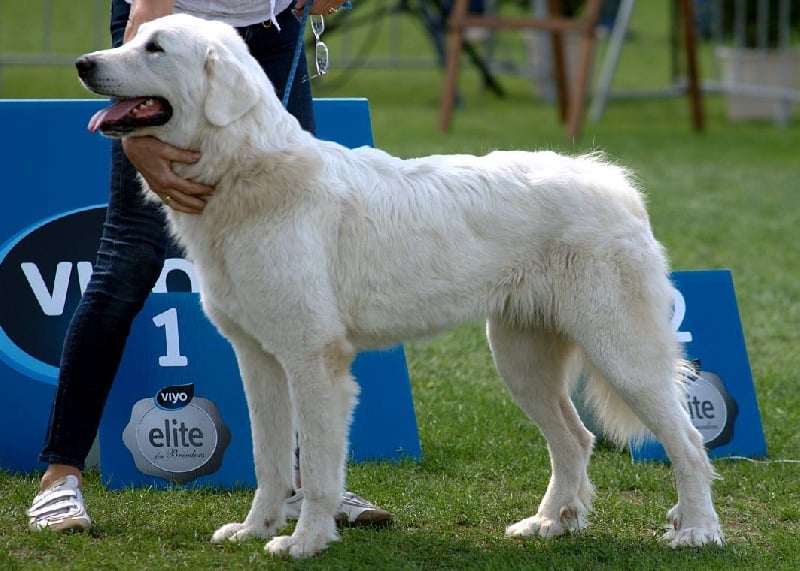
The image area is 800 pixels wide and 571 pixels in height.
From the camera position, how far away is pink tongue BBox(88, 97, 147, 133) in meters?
3.22

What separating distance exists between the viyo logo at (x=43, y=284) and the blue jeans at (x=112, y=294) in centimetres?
57

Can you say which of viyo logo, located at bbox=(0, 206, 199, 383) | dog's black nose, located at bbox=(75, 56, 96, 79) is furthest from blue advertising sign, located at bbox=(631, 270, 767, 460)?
dog's black nose, located at bbox=(75, 56, 96, 79)

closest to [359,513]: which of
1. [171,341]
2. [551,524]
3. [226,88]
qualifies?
[551,524]

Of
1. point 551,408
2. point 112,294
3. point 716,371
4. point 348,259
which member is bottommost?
point 716,371

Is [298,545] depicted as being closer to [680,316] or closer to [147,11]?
[147,11]

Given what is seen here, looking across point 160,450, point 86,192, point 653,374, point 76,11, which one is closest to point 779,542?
point 653,374

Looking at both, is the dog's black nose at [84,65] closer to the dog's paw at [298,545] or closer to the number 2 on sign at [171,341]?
the number 2 on sign at [171,341]

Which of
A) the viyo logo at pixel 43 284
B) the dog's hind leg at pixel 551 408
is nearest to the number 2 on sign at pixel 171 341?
the viyo logo at pixel 43 284

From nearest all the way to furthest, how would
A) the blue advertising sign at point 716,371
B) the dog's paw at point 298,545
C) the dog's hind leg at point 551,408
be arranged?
1. the dog's paw at point 298,545
2. the dog's hind leg at point 551,408
3. the blue advertising sign at point 716,371

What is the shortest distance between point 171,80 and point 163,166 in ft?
0.82

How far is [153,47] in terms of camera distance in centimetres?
321

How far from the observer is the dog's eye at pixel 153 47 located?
10.5ft

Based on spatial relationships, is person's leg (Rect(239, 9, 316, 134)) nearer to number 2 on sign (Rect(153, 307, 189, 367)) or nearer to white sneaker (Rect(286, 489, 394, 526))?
number 2 on sign (Rect(153, 307, 189, 367))

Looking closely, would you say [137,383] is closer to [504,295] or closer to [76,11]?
[504,295]
